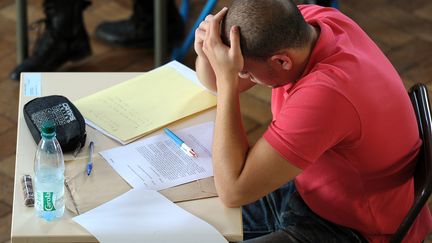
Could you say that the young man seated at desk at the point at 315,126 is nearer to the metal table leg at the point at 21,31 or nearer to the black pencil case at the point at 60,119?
the black pencil case at the point at 60,119

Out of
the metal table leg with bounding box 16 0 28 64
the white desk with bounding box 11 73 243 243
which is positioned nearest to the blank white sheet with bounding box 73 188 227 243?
the white desk with bounding box 11 73 243 243

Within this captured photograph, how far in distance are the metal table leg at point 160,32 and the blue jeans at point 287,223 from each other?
1.36 meters

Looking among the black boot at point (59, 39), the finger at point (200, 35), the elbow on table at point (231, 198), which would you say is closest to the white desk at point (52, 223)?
the elbow on table at point (231, 198)

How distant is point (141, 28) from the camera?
357cm

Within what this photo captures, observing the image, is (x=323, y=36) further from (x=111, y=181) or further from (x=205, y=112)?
(x=111, y=181)

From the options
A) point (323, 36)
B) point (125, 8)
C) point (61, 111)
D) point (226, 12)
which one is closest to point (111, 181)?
point (61, 111)

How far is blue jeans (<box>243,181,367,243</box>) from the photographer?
1.77 metres

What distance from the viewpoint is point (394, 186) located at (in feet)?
5.73

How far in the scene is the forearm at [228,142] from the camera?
5.31 ft

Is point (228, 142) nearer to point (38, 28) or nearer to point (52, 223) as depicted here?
point (52, 223)

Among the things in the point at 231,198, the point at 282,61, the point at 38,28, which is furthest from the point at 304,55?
the point at 38,28

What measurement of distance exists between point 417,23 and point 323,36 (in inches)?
88.5

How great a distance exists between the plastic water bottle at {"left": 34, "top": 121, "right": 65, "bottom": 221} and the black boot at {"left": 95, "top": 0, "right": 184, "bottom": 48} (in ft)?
6.38

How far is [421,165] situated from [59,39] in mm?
2037
